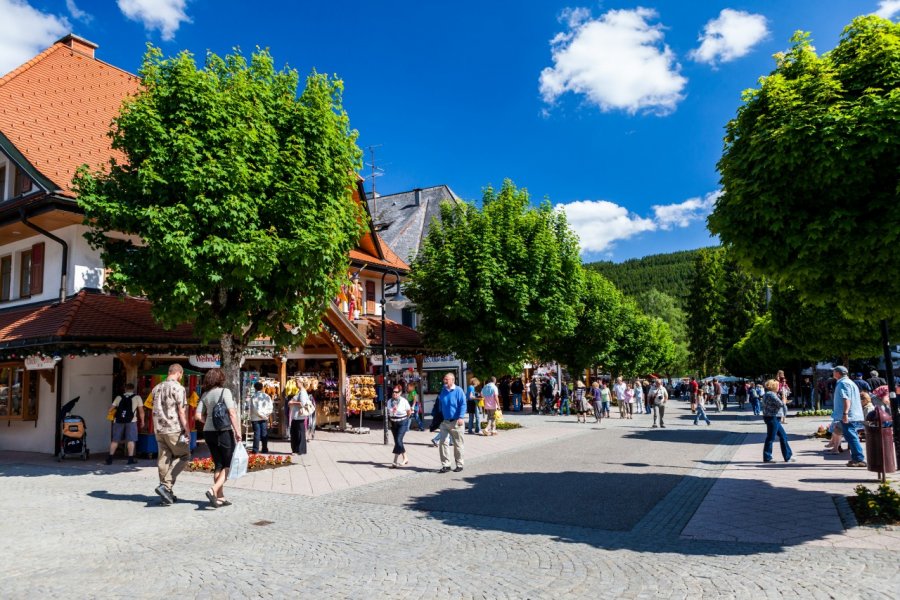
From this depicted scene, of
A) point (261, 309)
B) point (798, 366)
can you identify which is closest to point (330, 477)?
point (261, 309)

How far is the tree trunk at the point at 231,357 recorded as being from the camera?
13.1m

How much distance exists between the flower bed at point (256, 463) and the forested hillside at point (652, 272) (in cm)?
11999

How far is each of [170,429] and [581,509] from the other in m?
6.10

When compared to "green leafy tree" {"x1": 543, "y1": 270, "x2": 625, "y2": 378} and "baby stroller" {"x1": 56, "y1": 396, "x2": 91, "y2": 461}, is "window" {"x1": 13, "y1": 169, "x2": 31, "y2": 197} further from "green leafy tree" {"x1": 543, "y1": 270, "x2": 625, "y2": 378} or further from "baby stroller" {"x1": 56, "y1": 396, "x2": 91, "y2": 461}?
"green leafy tree" {"x1": 543, "y1": 270, "x2": 625, "y2": 378}

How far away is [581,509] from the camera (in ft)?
28.1

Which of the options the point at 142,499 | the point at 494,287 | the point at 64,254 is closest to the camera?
the point at 142,499

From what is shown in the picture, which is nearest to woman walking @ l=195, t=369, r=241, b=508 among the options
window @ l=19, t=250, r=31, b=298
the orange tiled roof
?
the orange tiled roof

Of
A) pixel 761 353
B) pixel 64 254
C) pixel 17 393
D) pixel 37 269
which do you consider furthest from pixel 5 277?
pixel 761 353

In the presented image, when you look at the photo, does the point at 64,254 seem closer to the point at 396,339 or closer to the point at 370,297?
the point at 396,339

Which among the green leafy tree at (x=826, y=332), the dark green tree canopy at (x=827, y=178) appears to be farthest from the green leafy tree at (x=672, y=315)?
the dark green tree canopy at (x=827, y=178)

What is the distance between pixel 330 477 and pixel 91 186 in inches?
297

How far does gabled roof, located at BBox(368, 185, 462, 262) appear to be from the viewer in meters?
41.1

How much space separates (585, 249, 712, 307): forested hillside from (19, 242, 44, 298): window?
11885cm

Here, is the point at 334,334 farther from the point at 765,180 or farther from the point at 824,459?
the point at 765,180
